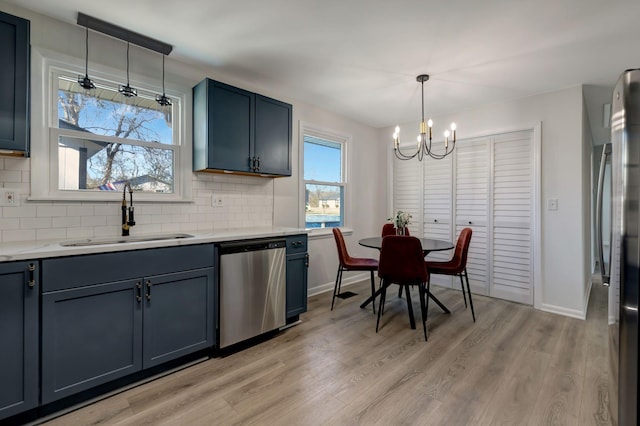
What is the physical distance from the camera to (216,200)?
2.99 m

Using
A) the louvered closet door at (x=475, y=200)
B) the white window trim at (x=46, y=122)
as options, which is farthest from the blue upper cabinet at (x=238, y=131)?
the louvered closet door at (x=475, y=200)

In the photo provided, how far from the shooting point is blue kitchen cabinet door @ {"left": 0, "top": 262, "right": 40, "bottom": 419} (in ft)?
4.96

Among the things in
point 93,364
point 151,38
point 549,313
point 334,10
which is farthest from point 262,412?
point 549,313

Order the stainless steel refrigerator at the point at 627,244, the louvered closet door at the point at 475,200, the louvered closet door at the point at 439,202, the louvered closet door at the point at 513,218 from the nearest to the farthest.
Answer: the stainless steel refrigerator at the point at 627,244, the louvered closet door at the point at 513,218, the louvered closet door at the point at 475,200, the louvered closet door at the point at 439,202

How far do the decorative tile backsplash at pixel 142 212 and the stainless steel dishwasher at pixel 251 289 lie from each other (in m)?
0.70

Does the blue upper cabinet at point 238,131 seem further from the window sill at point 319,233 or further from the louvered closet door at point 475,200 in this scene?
the louvered closet door at point 475,200

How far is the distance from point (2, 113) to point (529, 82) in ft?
14.3

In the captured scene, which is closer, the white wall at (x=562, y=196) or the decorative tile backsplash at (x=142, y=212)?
the decorative tile backsplash at (x=142, y=212)

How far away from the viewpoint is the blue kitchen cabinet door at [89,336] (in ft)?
5.38

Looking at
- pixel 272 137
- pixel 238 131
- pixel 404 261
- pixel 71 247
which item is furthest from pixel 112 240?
Result: pixel 404 261

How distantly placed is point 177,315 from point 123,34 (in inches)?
84.4

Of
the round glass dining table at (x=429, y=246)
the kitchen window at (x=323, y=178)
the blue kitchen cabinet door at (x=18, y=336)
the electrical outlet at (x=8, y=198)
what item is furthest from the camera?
the kitchen window at (x=323, y=178)

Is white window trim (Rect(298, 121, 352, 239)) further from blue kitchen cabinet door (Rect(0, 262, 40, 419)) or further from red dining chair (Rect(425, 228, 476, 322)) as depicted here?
blue kitchen cabinet door (Rect(0, 262, 40, 419))

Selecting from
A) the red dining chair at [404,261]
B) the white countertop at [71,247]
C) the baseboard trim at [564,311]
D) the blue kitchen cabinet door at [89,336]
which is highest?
the white countertop at [71,247]
